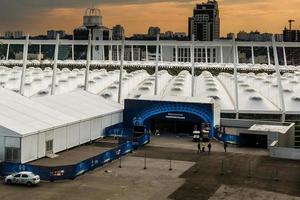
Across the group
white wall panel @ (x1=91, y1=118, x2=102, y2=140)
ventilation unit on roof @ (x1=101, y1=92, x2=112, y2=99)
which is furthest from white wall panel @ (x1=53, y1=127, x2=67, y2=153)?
ventilation unit on roof @ (x1=101, y1=92, x2=112, y2=99)

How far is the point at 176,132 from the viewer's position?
5844 cm

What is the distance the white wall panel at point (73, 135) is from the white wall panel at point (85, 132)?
1.00 meters

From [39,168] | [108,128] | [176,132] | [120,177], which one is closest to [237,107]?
[176,132]

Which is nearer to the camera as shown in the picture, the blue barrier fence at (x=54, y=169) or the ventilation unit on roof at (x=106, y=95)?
the blue barrier fence at (x=54, y=169)

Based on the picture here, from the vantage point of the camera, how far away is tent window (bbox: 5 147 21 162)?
122 feet

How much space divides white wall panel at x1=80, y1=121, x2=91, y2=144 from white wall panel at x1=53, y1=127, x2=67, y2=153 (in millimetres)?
3916

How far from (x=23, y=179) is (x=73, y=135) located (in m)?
14.0

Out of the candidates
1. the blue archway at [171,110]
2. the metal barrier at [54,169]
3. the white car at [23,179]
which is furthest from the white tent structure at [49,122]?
the white car at [23,179]

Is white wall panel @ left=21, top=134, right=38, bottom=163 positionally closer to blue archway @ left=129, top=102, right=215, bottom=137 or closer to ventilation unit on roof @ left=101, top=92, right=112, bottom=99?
blue archway @ left=129, top=102, right=215, bottom=137

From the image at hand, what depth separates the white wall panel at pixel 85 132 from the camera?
48062 mm

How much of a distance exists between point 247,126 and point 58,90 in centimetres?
3218

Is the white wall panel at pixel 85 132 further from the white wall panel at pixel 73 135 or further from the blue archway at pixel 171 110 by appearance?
the blue archway at pixel 171 110

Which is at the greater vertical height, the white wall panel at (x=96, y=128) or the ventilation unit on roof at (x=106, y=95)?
the ventilation unit on roof at (x=106, y=95)

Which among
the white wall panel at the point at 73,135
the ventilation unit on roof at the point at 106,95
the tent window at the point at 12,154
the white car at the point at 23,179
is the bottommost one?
the white car at the point at 23,179
